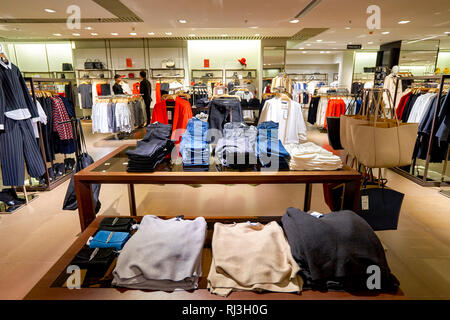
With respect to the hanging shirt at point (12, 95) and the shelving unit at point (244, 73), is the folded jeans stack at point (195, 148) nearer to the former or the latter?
the hanging shirt at point (12, 95)

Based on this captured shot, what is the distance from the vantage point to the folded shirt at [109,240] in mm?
1592

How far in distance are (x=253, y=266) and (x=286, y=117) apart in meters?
2.84

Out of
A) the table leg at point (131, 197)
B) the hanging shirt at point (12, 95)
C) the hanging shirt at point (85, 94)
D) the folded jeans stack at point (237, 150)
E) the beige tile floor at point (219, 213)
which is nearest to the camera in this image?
the folded jeans stack at point (237, 150)

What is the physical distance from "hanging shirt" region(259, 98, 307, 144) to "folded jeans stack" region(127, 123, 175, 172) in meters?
1.97

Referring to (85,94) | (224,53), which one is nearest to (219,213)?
(224,53)

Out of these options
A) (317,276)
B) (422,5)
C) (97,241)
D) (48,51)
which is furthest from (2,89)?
(48,51)

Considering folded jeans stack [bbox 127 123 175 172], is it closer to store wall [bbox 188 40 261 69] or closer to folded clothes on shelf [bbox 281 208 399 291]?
folded clothes on shelf [bbox 281 208 399 291]

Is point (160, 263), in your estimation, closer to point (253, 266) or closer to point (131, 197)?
point (253, 266)

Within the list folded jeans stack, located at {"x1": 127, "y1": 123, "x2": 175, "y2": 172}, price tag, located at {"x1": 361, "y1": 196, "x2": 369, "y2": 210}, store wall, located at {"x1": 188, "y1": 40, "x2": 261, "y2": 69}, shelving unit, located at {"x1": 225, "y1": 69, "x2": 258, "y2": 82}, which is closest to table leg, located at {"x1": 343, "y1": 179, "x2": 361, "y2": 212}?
price tag, located at {"x1": 361, "y1": 196, "x2": 369, "y2": 210}

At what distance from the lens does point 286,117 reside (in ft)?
12.5

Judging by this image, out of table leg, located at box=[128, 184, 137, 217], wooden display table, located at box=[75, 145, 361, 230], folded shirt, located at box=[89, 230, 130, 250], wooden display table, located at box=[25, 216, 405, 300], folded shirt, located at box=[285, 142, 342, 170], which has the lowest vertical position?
table leg, located at box=[128, 184, 137, 217]

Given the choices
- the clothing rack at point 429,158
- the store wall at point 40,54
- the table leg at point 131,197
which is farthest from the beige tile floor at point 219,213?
the store wall at point 40,54

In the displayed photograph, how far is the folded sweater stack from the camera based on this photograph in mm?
1268

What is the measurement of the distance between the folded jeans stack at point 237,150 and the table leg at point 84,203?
3.08 ft
